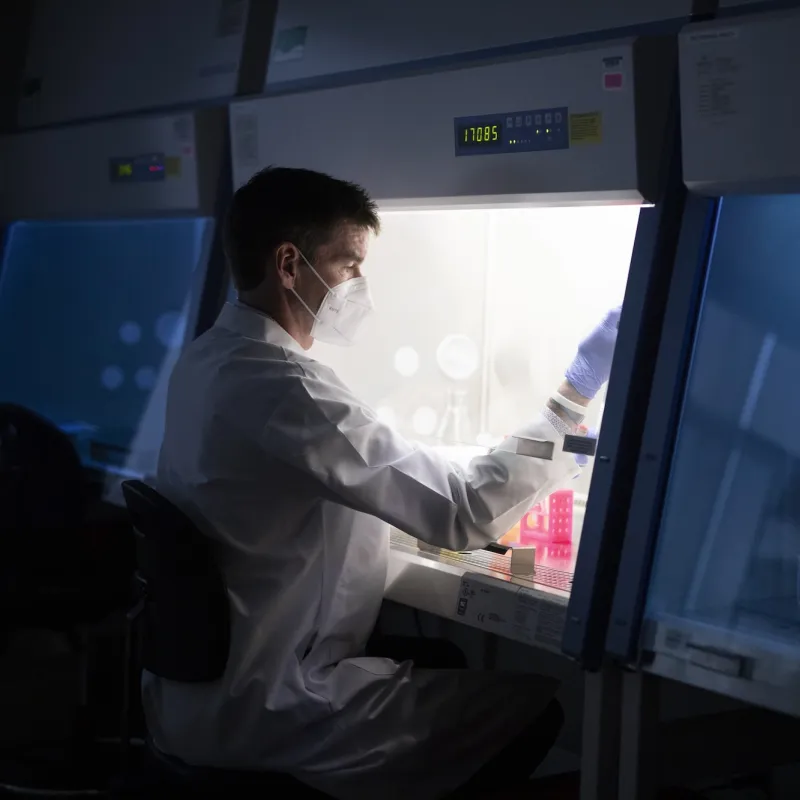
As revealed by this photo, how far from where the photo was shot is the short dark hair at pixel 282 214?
1933mm

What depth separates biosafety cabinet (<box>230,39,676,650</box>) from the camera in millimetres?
1726

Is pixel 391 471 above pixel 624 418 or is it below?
below

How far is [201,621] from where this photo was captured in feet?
5.70

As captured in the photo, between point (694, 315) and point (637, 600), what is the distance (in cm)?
44

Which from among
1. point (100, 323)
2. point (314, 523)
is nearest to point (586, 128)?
point (314, 523)

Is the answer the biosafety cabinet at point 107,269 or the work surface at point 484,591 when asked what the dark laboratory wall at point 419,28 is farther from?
the work surface at point 484,591

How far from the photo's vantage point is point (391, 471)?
176 centimetres

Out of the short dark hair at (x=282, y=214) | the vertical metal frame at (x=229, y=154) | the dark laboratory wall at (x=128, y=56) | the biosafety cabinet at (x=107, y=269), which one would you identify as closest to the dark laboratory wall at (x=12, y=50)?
the dark laboratory wall at (x=128, y=56)

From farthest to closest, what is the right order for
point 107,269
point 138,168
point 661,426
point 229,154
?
point 107,269, point 138,168, point 229,154, point 661,426

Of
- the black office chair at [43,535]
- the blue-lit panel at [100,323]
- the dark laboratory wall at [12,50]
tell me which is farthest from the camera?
the dark laboratory wall at [12,50]

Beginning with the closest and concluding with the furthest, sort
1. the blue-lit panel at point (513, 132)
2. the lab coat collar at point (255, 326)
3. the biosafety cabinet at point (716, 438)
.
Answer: the biosafety cabinet at point (716, 438)
the blue-lit panel at point (513, 132)
the lab coat collar at point (255, 326)

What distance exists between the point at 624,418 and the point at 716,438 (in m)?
0.15

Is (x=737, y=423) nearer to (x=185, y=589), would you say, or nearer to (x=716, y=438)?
(x=716, y=438)

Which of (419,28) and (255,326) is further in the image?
(419,28)
